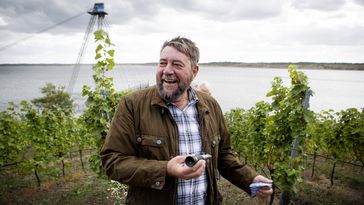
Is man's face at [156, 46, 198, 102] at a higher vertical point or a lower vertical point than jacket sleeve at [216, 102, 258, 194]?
higher

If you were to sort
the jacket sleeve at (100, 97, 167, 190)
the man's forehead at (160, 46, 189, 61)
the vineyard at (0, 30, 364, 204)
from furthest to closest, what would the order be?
1. the vineyard at (0, 30, 364, 204)
2. the man's forehead at (160, 46, 189, 61)
3. the jacket sleeve at (100, 97, 167, 190)

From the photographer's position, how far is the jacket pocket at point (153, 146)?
6.42ft

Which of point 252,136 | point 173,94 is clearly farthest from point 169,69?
point 252,136

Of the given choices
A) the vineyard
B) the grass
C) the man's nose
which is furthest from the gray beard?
the grass

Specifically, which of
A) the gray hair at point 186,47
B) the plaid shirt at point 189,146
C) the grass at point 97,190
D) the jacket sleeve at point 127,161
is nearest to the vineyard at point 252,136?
the grass at point 97,190

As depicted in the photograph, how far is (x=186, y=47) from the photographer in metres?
2.13

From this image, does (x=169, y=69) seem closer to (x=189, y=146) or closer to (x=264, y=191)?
(x=189, y=146)

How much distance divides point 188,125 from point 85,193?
712 centimetres

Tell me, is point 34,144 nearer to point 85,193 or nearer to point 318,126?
point 85,193

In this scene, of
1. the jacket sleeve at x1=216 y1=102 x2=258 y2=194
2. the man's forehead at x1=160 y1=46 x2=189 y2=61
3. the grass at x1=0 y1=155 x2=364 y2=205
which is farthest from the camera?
the grass at x1=0 y1=155 x2=364 y2=205

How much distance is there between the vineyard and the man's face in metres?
2.34

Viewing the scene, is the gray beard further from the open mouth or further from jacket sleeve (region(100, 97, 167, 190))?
jacket sleeve (region(100, 97, 167, 190))

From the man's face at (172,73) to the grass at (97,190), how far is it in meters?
4.98

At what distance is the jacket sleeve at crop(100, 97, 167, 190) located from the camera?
1.78m
